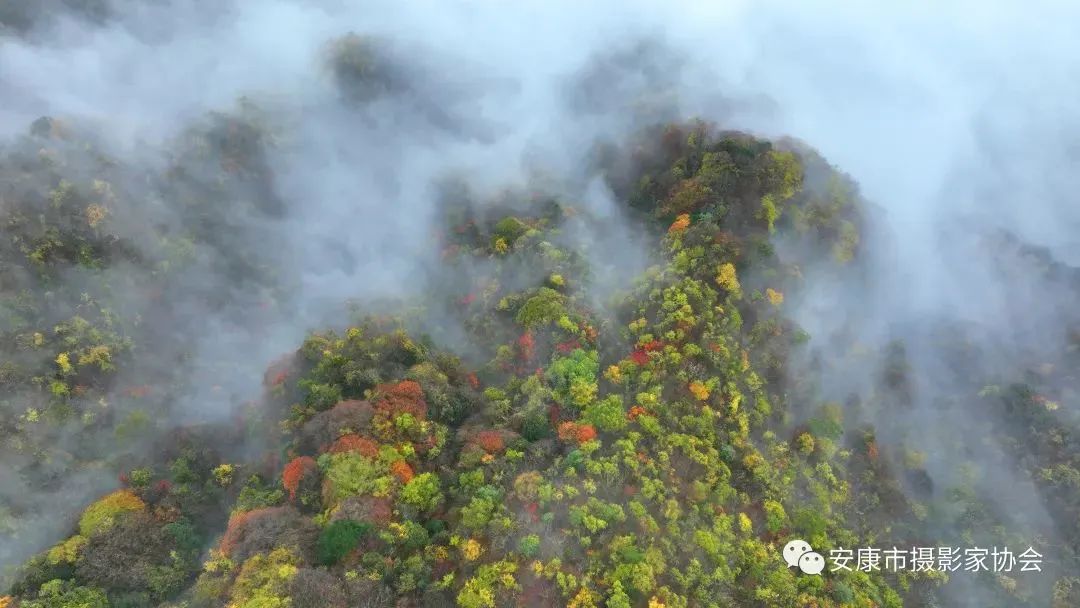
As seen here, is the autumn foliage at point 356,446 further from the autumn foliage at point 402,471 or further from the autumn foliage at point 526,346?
the autumn foliage at point 526,346

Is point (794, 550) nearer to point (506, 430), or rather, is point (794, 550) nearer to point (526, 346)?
point (506, 430)

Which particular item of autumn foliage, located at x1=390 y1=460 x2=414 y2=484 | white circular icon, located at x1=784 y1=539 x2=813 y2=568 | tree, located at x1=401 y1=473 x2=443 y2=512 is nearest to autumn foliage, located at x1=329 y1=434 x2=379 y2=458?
autumn foliage, located at x1=390 y1=460 x2=414 y2=484

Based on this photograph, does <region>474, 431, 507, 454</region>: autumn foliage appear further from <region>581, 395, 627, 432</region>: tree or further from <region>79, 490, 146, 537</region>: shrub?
<region>79, 490, 146, 537</region>: shrub

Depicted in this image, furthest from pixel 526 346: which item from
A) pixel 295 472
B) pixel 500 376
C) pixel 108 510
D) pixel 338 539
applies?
pixel 108 510

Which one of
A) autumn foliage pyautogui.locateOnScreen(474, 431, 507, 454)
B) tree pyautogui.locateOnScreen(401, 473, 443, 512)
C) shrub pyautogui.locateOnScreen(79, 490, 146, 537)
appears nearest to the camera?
shrub pyautogui.locateOnScreen(79, 490, 146, 537)

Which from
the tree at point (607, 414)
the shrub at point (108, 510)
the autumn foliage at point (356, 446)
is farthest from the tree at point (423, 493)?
the shrub at point (108, 510)

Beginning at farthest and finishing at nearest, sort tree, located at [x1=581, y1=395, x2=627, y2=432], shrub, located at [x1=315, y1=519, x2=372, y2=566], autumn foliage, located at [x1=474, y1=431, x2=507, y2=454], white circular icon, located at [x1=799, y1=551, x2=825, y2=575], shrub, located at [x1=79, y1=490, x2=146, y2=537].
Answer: tree, located at [x1=581, y1=395, x2=627, y2=432] → autumn foliage, located at [x1=474, y1=431, x2=507, y2=454] → white circular icon, located at [x1=799, y1=551, x2=825, y2=575] → shrub, located at [x1=79, y1=490, x2=146, y2=537] → shrub, located at [x1=315, y1=519, x2=372, y2=566]

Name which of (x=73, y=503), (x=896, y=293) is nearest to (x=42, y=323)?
(x=73, y=503)

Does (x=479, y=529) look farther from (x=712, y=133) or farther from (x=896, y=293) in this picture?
(x=896, y=293)
